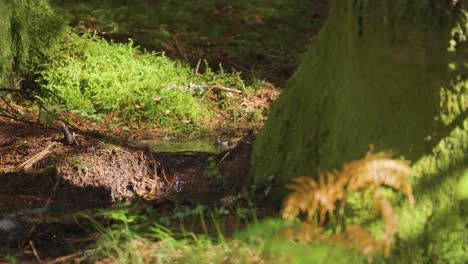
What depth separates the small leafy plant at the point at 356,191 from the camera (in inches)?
128

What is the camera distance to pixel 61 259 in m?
3.65

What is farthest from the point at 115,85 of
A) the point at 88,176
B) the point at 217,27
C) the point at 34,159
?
the point at 217,27

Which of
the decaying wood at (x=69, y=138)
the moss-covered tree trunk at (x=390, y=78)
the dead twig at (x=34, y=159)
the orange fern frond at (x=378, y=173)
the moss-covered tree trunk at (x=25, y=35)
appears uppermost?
the moss-covered tree trunk at (x=390, y=78)

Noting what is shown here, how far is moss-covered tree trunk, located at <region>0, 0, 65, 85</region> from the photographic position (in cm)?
864

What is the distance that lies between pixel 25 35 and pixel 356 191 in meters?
6.22

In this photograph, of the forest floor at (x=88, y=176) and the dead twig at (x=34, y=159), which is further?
the dead twig at (x=34, y=159)

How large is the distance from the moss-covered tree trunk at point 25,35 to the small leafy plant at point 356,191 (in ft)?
19.4

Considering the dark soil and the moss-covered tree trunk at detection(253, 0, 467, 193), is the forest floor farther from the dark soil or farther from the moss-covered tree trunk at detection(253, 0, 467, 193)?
the moss-covered tree trunk at detection(253, 0, 467, 193)

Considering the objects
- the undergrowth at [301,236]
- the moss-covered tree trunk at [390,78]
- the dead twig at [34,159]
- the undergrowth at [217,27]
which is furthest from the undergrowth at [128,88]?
the undergrowth at [301,236]

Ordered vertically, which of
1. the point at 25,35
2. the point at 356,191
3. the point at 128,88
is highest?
the point at 356,191

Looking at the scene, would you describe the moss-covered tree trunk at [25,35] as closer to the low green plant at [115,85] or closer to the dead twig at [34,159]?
the low green plant at [115,85]

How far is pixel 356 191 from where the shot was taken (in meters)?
3.62

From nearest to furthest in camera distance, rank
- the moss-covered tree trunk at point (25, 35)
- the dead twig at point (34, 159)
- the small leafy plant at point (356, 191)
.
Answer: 1. the small leafy plant at point (356, 191)
2. the dead twig at point (34, 159)
3. the moss-covered tree trunk at point (25, 35)

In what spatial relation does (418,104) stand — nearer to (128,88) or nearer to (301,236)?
(301,236)
